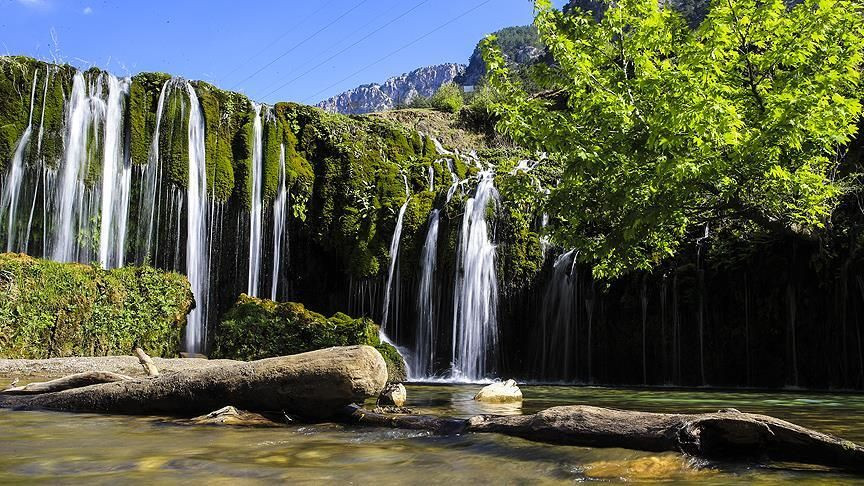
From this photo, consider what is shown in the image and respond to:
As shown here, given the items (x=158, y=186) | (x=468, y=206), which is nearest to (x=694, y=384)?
(x=468, y=206)

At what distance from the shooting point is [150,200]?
21.7 meters

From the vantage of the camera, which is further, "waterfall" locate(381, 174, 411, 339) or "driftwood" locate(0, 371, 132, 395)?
"waterfall" locate(381, 174, 411, 339)

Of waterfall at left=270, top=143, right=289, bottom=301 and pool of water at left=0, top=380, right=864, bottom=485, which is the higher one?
waterfall at left=270, top=143, right=289, bottom=301

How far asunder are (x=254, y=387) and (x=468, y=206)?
13491mm

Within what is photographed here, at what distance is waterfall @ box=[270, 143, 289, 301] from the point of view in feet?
74.5

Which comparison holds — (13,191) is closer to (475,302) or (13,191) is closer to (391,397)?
(475,302)

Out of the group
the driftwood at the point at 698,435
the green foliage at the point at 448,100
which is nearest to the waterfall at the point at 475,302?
the driftwood at the point at 698,435

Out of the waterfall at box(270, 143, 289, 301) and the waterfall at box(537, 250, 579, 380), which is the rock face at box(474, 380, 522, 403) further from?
the waterfall at box(270, 143, 289, 301)

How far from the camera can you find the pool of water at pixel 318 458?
3.89 metres

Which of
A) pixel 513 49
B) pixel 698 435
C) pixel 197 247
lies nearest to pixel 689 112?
pixel 698 435

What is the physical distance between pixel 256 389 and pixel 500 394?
3.98m

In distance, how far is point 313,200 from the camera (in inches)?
941

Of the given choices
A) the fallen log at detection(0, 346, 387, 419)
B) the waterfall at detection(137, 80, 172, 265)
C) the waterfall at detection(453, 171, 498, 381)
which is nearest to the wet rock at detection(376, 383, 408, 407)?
the fallen log at detection(0, 346, 387, 419)

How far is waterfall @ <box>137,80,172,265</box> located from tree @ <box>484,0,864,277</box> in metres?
14.3
